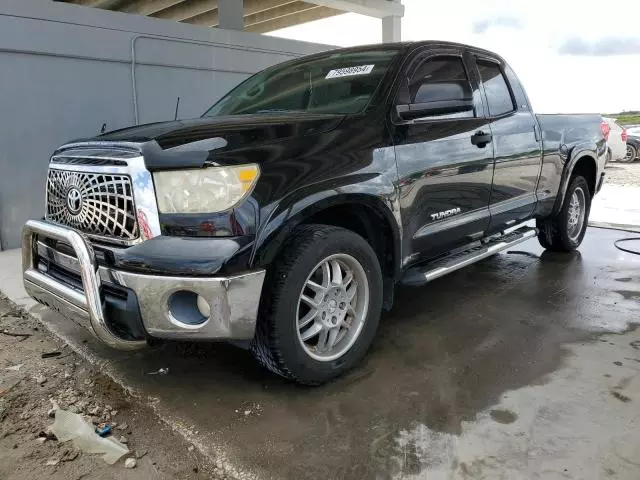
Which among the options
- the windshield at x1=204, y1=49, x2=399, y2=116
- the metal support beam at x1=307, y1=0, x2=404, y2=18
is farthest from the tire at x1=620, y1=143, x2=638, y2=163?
the windshield at x1=204, y1=49, x2=399, y2=116

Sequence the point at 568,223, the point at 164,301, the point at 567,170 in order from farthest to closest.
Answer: the point at 568,223 < the point at 567,170 < the point at 164,301

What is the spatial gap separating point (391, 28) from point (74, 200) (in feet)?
34.5

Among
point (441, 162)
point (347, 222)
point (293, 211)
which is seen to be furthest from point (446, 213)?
point (293, 211)

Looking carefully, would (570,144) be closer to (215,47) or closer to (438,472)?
(438,472)

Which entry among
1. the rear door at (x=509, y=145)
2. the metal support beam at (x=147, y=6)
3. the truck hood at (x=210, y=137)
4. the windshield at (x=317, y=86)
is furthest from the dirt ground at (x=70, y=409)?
the metal support beam at (x=147, y=6)

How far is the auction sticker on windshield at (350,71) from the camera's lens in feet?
11.6

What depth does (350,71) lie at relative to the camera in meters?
3.61

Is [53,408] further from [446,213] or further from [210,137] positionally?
[446,213]

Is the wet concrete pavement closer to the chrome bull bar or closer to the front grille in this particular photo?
the chrome bull bar

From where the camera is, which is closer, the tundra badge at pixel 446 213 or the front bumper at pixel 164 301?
the front bumper at pixel 164 301

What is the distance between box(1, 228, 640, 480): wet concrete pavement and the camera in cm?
230

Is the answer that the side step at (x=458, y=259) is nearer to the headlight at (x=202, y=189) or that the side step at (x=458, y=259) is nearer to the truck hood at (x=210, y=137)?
the truck hood at (x=210, y=137)

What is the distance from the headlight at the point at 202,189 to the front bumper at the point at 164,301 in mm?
331

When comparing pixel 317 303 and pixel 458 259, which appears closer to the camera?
pixel 317 303
